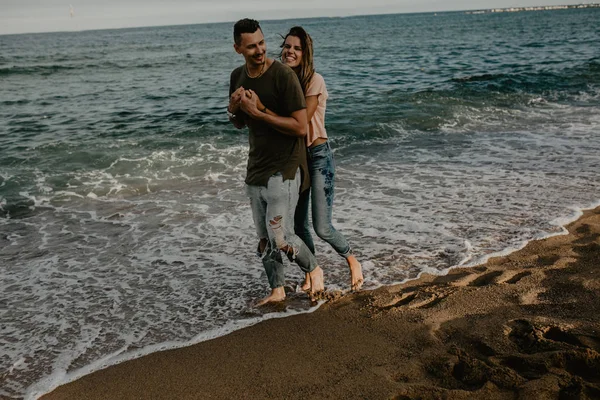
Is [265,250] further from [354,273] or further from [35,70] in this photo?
[35,70]

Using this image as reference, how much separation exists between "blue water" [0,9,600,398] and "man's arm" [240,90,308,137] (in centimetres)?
166

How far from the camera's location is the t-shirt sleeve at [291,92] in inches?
143

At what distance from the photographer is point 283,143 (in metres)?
3.84

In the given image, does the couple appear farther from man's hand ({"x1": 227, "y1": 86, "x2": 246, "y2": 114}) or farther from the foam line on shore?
the foam line on shore

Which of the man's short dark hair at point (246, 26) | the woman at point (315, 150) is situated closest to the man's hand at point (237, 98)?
the woman at point (315, 150)

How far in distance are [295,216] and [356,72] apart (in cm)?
2142

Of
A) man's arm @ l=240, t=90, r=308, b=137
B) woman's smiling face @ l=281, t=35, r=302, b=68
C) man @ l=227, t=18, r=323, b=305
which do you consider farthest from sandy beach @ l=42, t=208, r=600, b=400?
woman's smiling face @ l=281, t=35, r=302, b=68

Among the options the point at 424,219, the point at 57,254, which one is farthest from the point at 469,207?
the point at 57,254

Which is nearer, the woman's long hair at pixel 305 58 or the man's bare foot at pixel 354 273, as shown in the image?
the woman's long hair at pixel 305 58

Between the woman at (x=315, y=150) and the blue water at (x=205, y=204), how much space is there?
624mm

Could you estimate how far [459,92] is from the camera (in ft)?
58.1

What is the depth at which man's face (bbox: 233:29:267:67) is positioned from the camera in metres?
3.55

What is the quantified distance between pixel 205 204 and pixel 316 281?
3508 mm

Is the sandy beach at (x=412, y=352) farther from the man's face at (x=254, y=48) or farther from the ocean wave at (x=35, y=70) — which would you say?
the ocean wave at (x=35, y=70)
